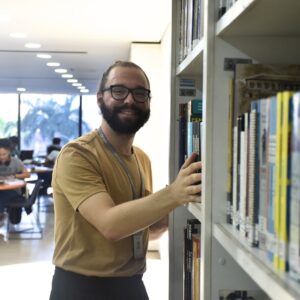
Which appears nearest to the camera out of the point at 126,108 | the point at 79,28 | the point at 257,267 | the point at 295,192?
the point at 295,192

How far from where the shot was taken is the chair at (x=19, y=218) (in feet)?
22.2

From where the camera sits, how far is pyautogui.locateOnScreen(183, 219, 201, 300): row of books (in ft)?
4.65

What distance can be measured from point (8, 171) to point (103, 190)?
243 inches

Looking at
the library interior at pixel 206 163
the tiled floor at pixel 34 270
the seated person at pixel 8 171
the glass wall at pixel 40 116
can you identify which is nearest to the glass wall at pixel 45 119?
the glass wall at pixel 40 116

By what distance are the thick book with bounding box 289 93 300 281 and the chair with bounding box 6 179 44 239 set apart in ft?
21.0

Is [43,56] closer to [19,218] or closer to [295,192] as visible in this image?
[19,218]

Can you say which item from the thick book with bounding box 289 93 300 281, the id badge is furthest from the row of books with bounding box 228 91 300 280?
the id badge

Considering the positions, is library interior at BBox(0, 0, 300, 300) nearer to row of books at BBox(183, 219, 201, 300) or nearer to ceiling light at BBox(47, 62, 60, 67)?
row of books at BBox(183, 219, 201, 300)

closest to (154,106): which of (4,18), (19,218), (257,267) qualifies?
(4,18)

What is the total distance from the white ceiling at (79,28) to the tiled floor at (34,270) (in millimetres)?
2319

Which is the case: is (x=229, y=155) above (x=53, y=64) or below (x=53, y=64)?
below

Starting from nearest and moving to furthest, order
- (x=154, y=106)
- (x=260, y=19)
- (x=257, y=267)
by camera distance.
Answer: (x=257, y=267) < (x=260, y=19) < (x=154, y=106)

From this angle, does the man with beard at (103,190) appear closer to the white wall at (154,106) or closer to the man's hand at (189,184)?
the man's hand at (189,184)

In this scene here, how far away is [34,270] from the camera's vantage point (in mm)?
5121
